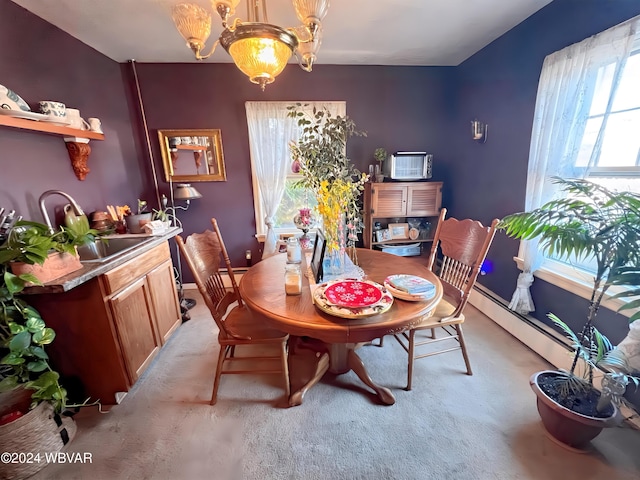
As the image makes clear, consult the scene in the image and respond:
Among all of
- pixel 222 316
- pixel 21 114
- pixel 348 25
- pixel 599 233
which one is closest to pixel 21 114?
pixel 21 114

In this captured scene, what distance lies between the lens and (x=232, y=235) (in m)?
3.18

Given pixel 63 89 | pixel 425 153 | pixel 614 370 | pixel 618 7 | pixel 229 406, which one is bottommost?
pixel 229 406

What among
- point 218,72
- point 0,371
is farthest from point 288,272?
point 218,72

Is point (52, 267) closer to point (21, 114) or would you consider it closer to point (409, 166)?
point (21, 114)

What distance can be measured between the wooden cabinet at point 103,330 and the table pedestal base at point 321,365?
40.1 inches

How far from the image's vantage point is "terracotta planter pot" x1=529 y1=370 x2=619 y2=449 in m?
1.20

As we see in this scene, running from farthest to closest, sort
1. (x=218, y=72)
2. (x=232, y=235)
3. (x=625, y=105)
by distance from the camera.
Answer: (x=232, y=235), (x=218, y=72), (x=625, y=105)

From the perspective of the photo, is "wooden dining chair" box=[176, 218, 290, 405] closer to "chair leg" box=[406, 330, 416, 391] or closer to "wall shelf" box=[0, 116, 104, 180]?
"chair leg" box=[406, 330, 416, 391]

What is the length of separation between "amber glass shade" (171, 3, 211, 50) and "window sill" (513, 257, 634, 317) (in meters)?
2.53

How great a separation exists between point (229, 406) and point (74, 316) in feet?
3.33

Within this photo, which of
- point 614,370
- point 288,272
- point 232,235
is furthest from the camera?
point 232,235

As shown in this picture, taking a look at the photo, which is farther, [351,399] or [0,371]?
[351,399]

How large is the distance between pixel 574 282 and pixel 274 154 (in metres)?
2.78

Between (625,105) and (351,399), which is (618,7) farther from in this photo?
(351,399)
